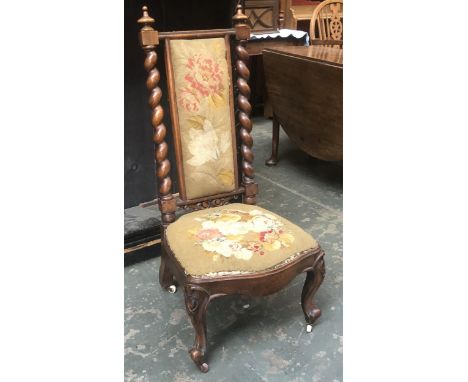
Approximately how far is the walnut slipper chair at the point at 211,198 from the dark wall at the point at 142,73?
49cm

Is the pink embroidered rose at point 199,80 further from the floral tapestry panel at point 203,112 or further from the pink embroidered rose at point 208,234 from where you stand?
the pink embroidered rose at point 208,234

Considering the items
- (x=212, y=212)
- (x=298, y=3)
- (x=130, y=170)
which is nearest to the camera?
(x=212, y=212)

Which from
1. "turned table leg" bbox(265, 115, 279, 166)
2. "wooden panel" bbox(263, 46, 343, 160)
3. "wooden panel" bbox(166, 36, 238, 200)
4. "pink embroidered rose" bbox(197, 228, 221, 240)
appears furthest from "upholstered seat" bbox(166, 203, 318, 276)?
"turned table leg" bbox(265, 115, 279, 166)

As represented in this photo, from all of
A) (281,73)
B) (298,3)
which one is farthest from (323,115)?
(298,3)

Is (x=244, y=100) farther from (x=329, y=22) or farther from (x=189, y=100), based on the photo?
(x=329, y=22)

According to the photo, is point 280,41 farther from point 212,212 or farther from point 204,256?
point 204,256

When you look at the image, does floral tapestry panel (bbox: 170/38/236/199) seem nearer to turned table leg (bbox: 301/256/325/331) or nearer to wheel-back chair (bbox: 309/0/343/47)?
turned table leg (bbox: 301/256/325/331)

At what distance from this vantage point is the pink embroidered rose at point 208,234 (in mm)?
1452

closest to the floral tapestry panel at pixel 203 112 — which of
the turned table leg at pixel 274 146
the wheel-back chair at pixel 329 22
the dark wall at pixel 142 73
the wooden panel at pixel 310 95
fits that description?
the dark wall at pixel 142 73

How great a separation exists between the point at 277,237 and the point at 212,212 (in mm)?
268

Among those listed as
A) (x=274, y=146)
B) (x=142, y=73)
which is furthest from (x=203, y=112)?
(x=274, y=146)

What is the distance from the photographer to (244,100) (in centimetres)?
171

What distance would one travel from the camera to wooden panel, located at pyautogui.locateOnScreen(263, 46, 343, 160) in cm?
253
